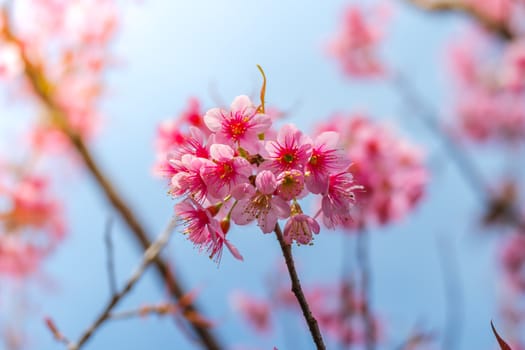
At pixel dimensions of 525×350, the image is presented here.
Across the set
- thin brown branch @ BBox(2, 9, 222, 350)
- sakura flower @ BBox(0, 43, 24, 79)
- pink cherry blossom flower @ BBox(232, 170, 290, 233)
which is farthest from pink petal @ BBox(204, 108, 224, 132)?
Result: thin brown branch @ BBox(2, 9, 222, 350)

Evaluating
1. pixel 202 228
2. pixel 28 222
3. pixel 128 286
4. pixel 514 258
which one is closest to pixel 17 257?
pixel 28 222

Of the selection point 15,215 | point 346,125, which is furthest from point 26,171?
point 346,125

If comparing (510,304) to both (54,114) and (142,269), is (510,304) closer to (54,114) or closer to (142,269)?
(142,269)

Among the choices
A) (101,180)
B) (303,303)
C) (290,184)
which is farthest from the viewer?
(101,180)

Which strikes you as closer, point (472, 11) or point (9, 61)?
point (9, 61)

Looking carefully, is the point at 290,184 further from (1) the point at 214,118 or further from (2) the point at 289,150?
(1) the point at 214,118

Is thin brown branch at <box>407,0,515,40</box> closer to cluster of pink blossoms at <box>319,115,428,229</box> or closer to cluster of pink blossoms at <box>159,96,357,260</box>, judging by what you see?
cluster of pink blossoms at <box>319,115,428,229</box>

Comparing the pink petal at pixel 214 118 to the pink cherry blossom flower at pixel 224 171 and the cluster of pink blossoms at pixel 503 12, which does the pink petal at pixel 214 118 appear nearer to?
the pink cherry blossom flower at pixel 224 171

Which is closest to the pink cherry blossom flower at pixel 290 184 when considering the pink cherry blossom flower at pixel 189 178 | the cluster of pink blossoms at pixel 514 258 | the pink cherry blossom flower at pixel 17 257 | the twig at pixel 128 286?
the pink cherry blossom flower at pixel 189 178
